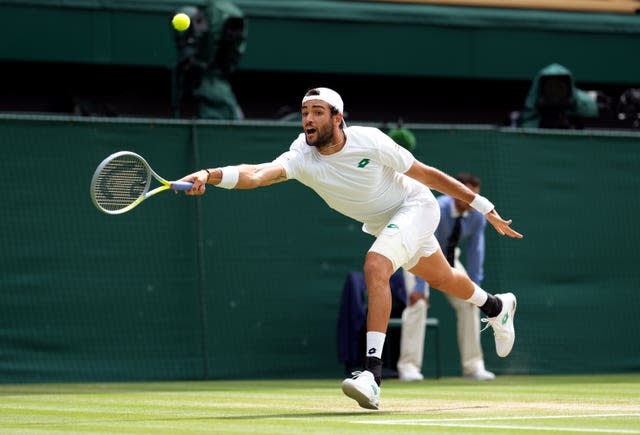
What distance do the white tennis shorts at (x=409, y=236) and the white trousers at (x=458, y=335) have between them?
13.9ft

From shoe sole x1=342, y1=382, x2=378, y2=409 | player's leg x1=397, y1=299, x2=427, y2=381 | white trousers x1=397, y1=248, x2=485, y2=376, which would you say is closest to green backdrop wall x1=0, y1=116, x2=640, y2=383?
white trousers x1=397, y1=248, x2=485, y2=376

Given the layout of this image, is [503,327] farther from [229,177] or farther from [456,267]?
[456,267]

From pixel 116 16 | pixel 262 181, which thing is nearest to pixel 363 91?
pixel 116 16

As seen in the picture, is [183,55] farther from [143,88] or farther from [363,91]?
[363,91]

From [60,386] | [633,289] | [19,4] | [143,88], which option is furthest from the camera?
[143,88]

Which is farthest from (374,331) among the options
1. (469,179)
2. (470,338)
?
(470,338)

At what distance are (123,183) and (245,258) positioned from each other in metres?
5.34

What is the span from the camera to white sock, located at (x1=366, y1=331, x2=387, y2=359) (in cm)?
844

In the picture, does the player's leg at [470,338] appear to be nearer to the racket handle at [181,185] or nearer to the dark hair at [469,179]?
the dark hair at [469,179]

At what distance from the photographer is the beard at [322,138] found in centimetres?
884

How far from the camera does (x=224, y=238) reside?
543 inches

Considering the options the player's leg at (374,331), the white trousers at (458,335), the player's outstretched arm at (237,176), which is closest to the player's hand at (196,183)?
the player's outstretched arm at (237,176)

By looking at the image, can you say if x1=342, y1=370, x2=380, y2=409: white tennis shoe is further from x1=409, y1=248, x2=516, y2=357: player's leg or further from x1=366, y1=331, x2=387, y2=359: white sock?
x1=409, y1=248, x2=516, y2=357: player's leg

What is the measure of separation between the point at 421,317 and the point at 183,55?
4087 millimetres
